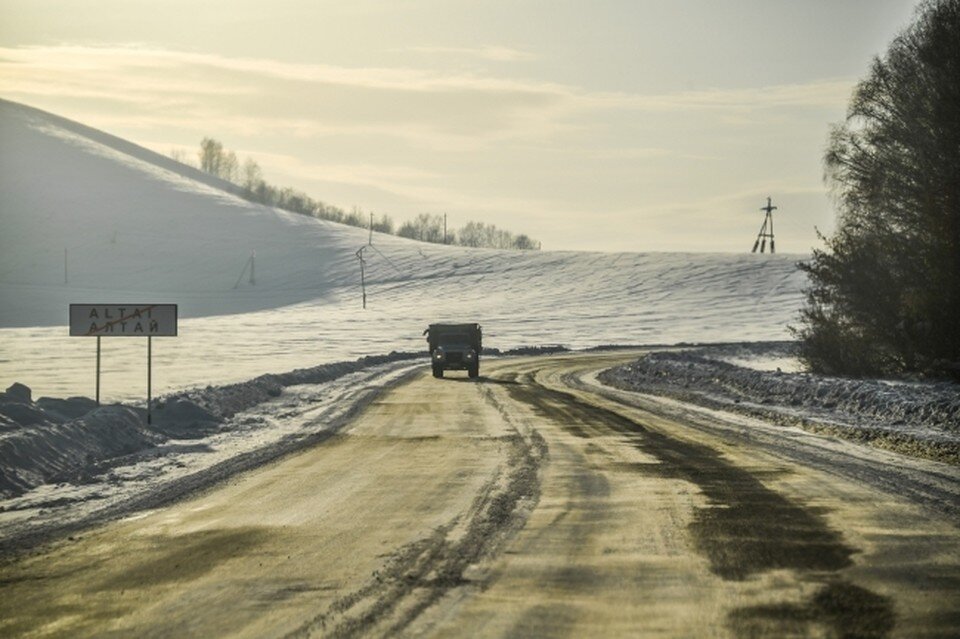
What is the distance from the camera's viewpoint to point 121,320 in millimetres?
23969

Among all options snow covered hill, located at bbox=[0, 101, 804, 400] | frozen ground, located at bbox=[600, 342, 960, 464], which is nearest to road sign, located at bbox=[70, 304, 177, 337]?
frozen ground, located at bbox=[600, 342, 960, 464]

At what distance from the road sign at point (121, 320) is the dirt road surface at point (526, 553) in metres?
6.73

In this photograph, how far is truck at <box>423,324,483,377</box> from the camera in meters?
48.2

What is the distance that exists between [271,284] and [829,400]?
106 metres

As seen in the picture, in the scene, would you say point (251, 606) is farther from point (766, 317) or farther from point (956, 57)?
point (766, 317)

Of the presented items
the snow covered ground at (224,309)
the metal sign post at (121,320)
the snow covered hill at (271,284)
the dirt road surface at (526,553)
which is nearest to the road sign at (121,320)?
the metal sign post at (121,320)

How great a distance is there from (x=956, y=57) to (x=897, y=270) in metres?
6.87

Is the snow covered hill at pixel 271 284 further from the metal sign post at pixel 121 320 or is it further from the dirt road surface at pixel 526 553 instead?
the dirt road surface at pixel 526 553

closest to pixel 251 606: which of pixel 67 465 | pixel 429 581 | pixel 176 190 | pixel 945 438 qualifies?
pixel 429 581

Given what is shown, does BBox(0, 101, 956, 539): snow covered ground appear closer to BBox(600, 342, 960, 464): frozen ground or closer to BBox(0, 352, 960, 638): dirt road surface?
BBox(600, 342, 960, 464): frozen ground

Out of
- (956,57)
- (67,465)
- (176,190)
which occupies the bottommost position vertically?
(67,465)

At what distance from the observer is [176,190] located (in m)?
176

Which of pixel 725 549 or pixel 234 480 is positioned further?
pixel 234 480

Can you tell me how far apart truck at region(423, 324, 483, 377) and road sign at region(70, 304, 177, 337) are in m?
23.8
